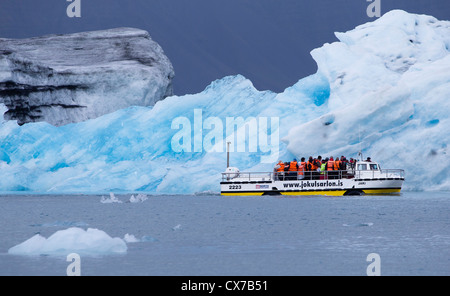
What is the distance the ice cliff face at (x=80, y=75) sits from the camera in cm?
4950

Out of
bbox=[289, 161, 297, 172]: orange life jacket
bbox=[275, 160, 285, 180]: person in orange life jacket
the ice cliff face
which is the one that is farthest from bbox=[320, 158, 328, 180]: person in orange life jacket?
the ice cliff face

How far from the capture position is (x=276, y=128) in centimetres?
4009

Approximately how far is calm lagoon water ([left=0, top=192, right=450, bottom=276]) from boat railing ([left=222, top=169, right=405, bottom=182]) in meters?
3.75

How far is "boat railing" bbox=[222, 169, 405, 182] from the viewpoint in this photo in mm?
33438

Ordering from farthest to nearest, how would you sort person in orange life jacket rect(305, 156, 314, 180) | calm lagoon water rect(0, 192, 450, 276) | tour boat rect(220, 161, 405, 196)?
person in orange life jacket rect(305, 156, 314, 180), tour boat rect(220, 161, 405, 196), calm lagoon water rect(0, 192, 450, 276)

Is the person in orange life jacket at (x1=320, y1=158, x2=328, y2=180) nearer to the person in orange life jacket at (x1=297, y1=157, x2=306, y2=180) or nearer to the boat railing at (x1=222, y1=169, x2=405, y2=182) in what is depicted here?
the boat railing at (x1=222, y1=169, x2=405, y2=182)

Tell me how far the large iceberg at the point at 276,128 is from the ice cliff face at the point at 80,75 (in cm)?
358

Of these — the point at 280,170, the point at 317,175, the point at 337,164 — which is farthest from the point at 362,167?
the point at 280,170

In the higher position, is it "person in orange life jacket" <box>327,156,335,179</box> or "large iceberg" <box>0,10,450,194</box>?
"large iceberg" <box>0,10,450,194</box>

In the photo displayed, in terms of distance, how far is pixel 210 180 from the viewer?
129 feet

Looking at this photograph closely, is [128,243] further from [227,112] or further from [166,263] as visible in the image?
[227,112]

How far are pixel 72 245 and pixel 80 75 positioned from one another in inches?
1460

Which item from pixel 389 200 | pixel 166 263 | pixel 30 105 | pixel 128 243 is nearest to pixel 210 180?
pixel 389 200

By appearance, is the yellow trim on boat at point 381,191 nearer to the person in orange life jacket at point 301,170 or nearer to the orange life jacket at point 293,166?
the person in orange life jacket at point 301,170
